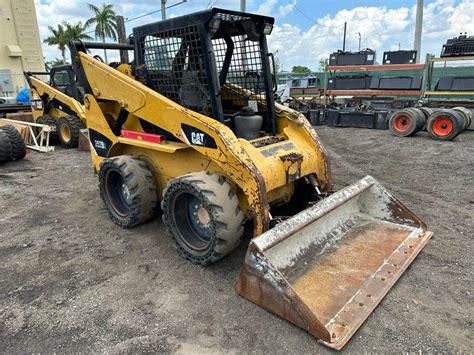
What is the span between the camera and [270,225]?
3.12 metres

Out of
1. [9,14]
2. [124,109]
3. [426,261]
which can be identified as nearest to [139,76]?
[124,109]

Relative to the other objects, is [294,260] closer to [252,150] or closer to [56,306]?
[252,150]

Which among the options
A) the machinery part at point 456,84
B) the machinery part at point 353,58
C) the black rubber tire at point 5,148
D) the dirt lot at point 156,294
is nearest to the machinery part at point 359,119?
the machinery part at point 456,84

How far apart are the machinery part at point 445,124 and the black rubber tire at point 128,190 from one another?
848cm

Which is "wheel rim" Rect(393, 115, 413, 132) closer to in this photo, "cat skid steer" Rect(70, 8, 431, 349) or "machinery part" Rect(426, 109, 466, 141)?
A: "machinery part" Rect(426, 109, 466, 141)

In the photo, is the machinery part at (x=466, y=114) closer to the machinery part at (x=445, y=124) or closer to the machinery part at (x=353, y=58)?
the machinery part at (x=445, y=124)

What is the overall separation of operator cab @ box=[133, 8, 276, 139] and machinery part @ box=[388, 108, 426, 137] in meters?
7.32

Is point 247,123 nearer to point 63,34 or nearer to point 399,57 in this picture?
point 399,57

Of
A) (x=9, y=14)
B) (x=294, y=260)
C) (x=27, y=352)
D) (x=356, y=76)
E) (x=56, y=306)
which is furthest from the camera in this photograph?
(x=9, y=14)

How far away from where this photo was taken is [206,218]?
324 centimetres

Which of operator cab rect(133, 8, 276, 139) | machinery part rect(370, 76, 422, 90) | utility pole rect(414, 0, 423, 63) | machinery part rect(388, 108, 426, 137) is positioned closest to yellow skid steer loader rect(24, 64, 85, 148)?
operator cab rect(133, 8, 276, 139)

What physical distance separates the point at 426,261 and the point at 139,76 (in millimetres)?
3546

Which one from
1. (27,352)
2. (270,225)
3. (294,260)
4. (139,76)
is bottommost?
(27,352)

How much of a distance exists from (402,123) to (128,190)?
28.9 feet
